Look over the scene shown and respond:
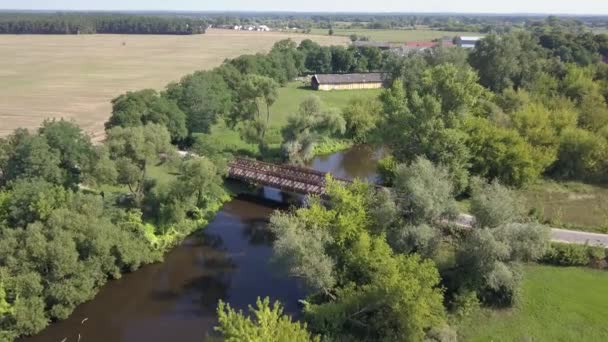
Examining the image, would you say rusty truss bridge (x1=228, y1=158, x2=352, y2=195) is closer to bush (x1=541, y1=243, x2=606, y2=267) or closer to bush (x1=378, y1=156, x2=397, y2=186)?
bush (x1=378, y1=156, x2=397, y2=186)

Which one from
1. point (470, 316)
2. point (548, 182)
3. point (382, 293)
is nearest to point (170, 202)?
point (382, 293)

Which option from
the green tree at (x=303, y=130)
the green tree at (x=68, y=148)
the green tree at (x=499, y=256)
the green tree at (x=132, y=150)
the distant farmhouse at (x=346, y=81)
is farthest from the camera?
the distant farmhouse at (x=346, y=81)

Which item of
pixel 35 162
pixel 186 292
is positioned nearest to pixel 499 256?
pixel 186 292

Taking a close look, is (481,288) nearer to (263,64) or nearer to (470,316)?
(470,316)

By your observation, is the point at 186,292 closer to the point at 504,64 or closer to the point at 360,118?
the point at 360,118

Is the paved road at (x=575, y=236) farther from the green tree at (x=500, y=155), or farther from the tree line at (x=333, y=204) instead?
the green tree at (x=500, y=155)

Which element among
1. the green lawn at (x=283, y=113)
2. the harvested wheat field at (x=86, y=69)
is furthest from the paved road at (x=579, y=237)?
the harvested wheat field at (x=86, y=69)
